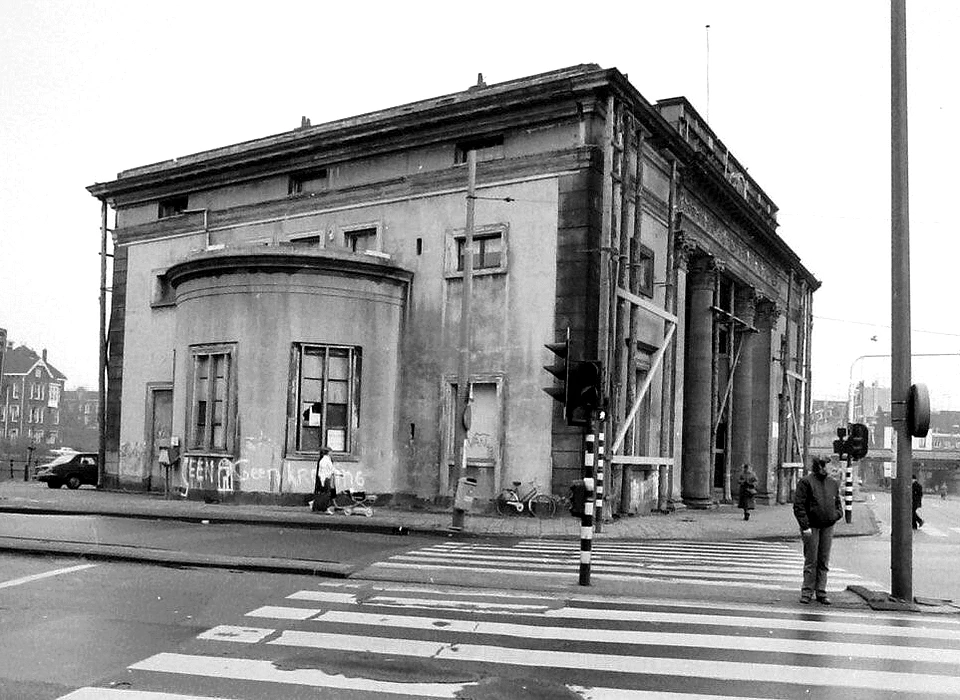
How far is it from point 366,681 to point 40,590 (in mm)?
5377

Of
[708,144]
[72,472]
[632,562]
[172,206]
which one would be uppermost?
[708,144]

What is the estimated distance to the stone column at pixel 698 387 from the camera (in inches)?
1173

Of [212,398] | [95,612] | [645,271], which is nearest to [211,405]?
[212,398]

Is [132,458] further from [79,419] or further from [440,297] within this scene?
[79,419]

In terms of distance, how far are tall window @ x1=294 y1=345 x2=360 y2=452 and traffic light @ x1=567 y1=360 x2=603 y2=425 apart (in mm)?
12226

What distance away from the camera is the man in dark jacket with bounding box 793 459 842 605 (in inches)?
426

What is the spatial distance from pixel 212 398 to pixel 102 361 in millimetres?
9208

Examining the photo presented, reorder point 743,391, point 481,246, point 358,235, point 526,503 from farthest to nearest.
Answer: point 743,391, point 358,235, point 481,246, point 526,503

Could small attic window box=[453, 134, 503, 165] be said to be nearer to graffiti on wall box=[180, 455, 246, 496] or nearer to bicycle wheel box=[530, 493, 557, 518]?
bicycle wheel box=[530, 493, 557, 518]

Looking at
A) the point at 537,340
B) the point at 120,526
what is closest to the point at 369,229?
the point at 537,340

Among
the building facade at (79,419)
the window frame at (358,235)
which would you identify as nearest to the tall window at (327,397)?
the window frame at (358,235)

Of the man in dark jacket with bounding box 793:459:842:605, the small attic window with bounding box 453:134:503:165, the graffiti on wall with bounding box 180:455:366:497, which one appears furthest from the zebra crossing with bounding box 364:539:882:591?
the small attic window with bounding box 453:134:503:165

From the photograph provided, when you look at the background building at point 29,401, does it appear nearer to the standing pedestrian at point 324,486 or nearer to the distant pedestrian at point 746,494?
the standing pedestrian at point 324,486

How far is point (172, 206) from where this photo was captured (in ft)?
100
